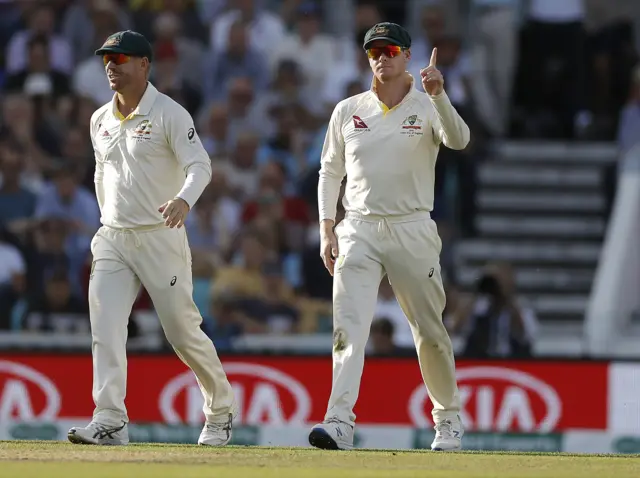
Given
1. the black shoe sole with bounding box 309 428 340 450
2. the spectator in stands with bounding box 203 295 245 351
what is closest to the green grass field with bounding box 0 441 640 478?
the black shoe sole with bounding box 309 428 340 450

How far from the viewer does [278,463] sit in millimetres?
6762

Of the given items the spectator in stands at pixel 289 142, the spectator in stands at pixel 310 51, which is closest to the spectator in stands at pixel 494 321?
the spectator in stands at pixel 289 142

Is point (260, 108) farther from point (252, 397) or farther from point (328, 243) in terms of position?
point (328, 243)

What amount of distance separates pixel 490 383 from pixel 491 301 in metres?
1.48

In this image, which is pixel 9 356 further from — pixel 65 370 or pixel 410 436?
pixel 410 436

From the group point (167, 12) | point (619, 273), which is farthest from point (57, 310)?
point (619, 273)

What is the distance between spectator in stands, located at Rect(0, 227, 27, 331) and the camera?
12.2m

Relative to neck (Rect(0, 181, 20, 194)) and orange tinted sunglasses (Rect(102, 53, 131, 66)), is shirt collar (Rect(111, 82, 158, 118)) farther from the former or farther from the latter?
neck (Rect(0, 181, 20, 194))

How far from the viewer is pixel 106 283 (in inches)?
301

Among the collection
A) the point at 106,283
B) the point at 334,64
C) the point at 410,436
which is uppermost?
the point at 334,64

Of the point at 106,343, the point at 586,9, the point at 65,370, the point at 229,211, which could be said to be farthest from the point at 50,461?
the point at 586,9

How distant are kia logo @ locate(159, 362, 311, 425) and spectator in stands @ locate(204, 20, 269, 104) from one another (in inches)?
167

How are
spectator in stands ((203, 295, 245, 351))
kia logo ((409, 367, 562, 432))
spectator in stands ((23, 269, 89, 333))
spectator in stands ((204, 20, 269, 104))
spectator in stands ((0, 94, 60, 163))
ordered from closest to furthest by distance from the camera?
kia logo ((409, 367, 562, 432)) < spectator in stands ((203, 295, 245, 351)) < spectator in stands ((23, 269, 89, 333)) < spectator in stands ((0, 94, 60, 163)) < spectator in stands ((204, 20, 269, 104))

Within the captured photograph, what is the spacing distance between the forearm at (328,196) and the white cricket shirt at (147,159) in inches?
23.3
